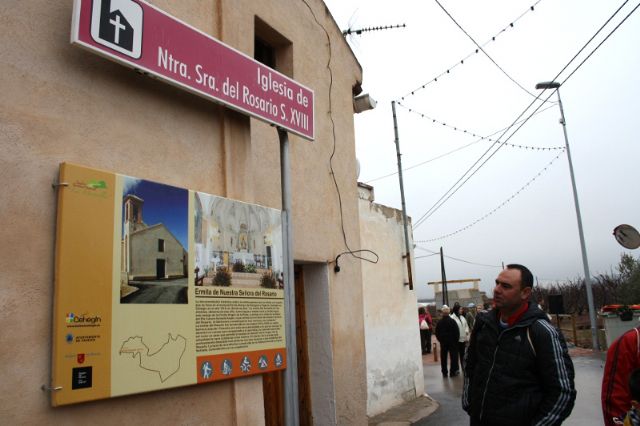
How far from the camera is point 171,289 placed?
4074 millimetres

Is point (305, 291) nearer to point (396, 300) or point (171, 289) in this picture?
point (171, 289)

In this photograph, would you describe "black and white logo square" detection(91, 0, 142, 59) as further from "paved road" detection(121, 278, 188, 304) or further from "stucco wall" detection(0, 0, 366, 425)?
"paved road" detection(121, 278, 188, 304)

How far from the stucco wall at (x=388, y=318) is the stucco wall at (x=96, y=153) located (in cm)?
281

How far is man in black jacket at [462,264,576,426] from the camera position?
3283mm

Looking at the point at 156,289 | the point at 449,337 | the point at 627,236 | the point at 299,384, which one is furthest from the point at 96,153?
the point at 449,337

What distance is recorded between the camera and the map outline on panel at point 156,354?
3.72 metres

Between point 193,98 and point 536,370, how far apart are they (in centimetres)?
338

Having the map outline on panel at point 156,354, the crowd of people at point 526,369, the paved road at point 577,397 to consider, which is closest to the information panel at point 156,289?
the map outline on panel at point 156,354

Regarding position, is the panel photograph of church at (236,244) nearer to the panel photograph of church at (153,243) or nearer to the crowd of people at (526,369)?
the panel photograph of church at (153,243)

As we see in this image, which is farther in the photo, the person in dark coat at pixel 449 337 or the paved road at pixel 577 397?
the person in dark coat at pixel 449 337

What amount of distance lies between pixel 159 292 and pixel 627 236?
338 inches

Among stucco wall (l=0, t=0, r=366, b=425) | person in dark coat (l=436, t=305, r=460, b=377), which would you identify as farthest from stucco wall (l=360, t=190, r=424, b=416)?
stucco wall (l=0, t=0, r=366, b=425)

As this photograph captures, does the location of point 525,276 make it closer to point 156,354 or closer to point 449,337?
point 156,354

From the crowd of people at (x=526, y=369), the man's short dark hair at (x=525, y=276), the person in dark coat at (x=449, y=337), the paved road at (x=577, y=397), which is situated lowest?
the paved road at (x=577, y=397)
